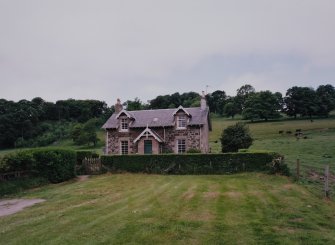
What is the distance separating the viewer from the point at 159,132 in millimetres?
42062

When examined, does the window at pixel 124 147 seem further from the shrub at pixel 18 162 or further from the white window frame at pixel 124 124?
the shrub at pixel 18 162

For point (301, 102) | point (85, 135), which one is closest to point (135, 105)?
point (85, 135)

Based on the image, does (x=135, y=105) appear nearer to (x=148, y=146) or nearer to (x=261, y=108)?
(x=261, y=108)

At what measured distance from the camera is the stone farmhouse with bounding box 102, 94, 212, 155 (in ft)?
134

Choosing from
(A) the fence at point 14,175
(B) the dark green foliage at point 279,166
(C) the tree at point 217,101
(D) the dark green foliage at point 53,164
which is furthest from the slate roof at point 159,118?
(C) the tree at point 217,101

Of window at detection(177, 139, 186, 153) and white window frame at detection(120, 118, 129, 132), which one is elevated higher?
white window frame at detection(120, 118, 129, 132)

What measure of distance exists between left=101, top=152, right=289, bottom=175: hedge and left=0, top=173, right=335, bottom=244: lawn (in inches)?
290

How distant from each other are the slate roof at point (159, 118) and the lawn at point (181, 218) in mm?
21254

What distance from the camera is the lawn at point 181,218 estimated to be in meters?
10.5

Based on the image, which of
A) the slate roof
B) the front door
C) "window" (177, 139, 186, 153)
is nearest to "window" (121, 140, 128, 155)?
the slate roof

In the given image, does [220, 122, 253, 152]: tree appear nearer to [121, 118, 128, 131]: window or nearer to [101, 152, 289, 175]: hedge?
[101, 152, 289, 175]: hedge

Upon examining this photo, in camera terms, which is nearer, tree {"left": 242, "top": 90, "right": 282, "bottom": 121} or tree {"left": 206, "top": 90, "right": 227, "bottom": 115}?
tree {"left": 242, "top": 90, "right": 282, "bottom": 121}

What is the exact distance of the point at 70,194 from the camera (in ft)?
68.9

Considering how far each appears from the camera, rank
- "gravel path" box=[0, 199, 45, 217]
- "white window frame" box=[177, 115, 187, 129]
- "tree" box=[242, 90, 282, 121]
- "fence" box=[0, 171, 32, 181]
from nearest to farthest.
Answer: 1. "gravel path" box=[0, 199, 45, 217]
2. "fence" box=[0, 171, 32, 181]
3. "white window frame" box=[177, 115, 187, 129]
4. "tree" box=[242, 90, 282, 121]
